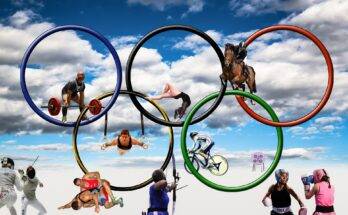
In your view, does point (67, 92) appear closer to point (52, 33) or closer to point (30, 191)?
point (52, 33)

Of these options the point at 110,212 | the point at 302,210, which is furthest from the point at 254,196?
the point at 302,210

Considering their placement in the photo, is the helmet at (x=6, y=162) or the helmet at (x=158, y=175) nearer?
the helmet at (x=158, y=175)

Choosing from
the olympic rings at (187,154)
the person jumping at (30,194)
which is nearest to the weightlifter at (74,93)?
the olympic rings at (187,154)

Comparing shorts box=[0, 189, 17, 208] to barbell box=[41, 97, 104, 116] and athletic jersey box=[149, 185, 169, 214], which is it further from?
athletic jersey box=[149, 185, 169, 214]

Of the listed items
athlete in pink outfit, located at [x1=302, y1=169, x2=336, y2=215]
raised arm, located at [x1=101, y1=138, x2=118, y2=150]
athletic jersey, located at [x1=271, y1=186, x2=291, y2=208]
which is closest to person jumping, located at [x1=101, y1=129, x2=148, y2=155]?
raised arm, located at [x1=101, y1=138, x2=118, y2=150]

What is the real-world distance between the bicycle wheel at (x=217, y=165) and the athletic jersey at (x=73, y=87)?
3478 millimetres

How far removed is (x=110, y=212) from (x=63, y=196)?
6.15m

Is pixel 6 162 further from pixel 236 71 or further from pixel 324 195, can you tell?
pixel 324 195

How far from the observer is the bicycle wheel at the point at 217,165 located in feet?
45.7

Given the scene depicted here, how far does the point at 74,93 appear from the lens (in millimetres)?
13461

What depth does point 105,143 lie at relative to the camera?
13.5 m

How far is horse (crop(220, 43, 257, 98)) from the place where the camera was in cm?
1292

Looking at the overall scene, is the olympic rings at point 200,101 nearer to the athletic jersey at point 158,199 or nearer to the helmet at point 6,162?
the athletic jersey at point 158,199

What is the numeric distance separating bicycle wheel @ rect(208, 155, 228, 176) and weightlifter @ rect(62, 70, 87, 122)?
3.16 meters
